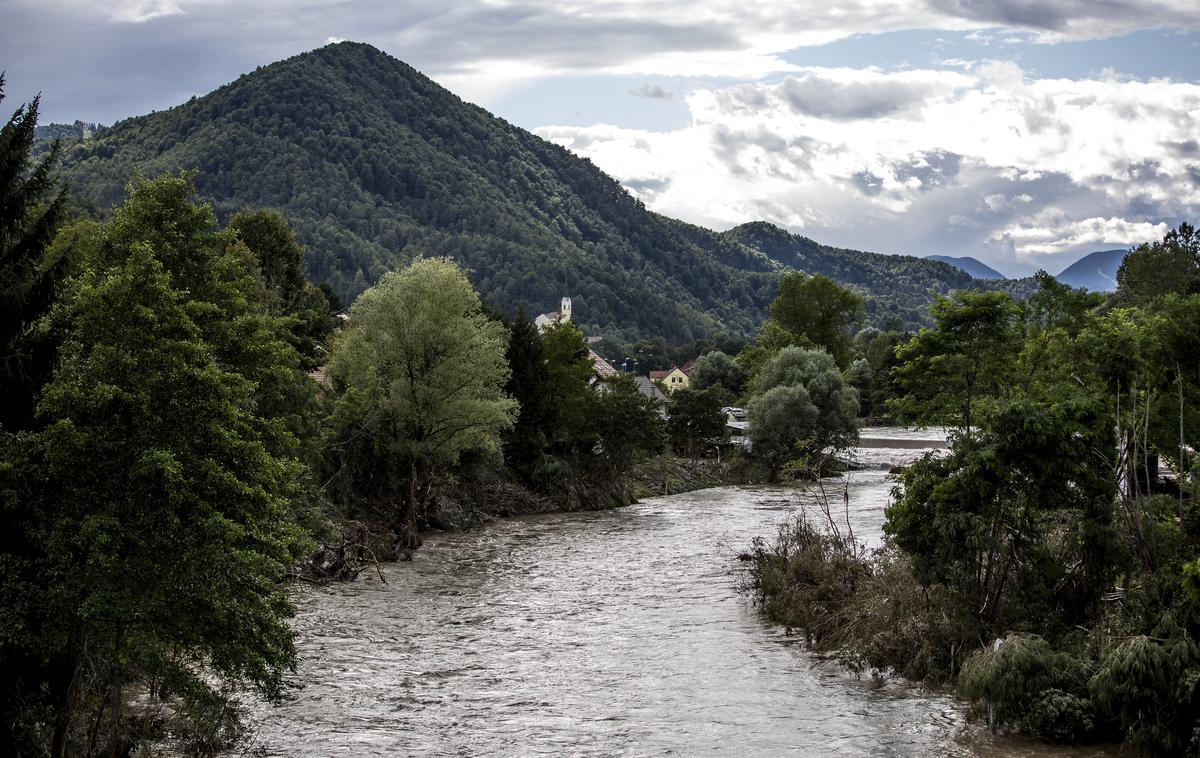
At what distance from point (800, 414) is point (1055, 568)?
52506mm

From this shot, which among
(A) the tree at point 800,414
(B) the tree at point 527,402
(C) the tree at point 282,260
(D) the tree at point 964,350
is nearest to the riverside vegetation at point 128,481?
(D) the tree at point 964,350

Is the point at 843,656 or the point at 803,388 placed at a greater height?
the point at 803,388

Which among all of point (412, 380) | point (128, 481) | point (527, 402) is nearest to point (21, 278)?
point (128, 481)

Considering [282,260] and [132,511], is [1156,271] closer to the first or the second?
[282,260]

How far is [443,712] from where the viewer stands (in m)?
21.3

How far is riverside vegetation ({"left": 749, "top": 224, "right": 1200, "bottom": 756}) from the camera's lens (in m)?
17.9

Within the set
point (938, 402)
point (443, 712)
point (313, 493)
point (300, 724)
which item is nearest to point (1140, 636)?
point (443, 712)

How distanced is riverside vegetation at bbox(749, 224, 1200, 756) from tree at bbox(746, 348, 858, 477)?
142 feet

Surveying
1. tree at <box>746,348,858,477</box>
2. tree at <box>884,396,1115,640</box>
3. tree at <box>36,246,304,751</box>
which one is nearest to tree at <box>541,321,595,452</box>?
tree at <box>746,348,858,477</box>

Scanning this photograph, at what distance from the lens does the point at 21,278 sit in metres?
15.7

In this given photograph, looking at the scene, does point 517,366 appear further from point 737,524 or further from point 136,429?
point 136,429

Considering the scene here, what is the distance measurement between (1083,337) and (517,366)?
126 feet

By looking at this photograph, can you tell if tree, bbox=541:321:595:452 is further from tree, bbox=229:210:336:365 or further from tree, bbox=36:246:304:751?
tree, bbox=36:246:304:751

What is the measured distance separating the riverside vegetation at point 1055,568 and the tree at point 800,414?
43.3 m
